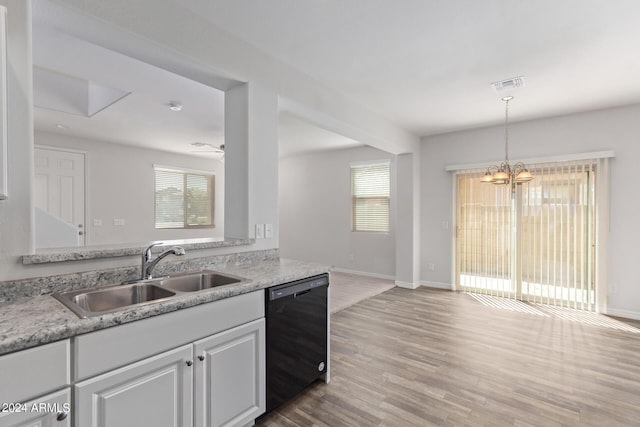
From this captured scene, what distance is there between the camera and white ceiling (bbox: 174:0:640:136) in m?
2.12

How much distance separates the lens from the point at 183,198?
22.8 feet

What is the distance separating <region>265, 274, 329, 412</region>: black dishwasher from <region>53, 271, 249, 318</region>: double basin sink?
1.00ft

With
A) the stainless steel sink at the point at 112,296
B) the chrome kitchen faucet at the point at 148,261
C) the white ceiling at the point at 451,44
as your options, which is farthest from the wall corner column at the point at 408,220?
the stainless steel sink at the point at 112,296

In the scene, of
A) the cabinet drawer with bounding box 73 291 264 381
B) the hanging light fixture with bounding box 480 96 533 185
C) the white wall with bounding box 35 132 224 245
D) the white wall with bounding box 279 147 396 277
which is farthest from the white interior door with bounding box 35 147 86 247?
the hanging light fixture with bounding box 480 96 533 185

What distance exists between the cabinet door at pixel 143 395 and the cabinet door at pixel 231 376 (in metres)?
0.07

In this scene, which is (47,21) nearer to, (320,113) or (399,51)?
(320,113)

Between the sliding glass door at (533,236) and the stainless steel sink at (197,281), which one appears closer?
the stainless steel sink at (197,281)

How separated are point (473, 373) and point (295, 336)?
1.56 meters

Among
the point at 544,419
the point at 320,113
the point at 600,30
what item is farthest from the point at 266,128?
the point at 544,419

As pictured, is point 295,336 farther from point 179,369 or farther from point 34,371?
point 34,371

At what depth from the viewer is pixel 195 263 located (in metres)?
2.20

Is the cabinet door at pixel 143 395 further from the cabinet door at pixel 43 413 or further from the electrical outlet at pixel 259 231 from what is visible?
the electrical outlet at pixel 259 231

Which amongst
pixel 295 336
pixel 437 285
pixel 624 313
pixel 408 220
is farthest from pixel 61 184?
pixel 624 313

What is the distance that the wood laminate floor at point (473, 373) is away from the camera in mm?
2037
